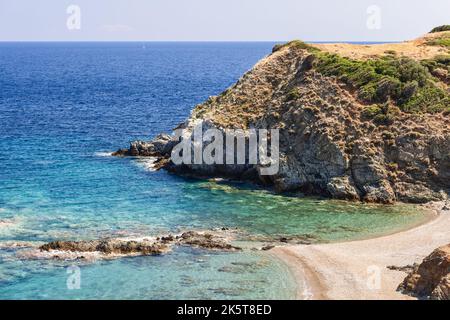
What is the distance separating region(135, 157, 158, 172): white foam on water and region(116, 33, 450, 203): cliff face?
109cm

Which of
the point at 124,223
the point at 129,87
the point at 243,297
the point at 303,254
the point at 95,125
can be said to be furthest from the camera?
the point at 129,87

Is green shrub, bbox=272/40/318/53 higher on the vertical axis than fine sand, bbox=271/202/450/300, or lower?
higher

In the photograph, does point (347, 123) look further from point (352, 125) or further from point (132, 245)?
point (132, 245)

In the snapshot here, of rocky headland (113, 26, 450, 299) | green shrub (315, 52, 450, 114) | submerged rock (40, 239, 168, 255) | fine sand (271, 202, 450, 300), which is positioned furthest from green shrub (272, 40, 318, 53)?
submerged rock (40, 239, 168, 255)

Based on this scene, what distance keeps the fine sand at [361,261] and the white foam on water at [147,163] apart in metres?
29.2

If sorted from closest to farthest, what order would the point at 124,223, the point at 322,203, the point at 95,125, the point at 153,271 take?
the point at 153,271 < the point at 124,223 < the point at 322,203 < the point at 95,125

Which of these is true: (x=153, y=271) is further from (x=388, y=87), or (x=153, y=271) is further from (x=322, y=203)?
(x=388, y=87)

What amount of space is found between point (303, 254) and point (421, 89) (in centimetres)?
2938

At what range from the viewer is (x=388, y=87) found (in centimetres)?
6506

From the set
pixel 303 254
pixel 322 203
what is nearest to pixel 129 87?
pixel 322 203

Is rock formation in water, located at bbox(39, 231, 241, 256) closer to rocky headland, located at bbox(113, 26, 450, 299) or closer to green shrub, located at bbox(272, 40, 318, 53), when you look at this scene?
rocky headland, located at bbox(113, 26, 450, 299)

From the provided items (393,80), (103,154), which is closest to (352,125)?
(393,80)

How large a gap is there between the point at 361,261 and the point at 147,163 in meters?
37.0

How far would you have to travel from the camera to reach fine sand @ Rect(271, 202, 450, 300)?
124 feet
